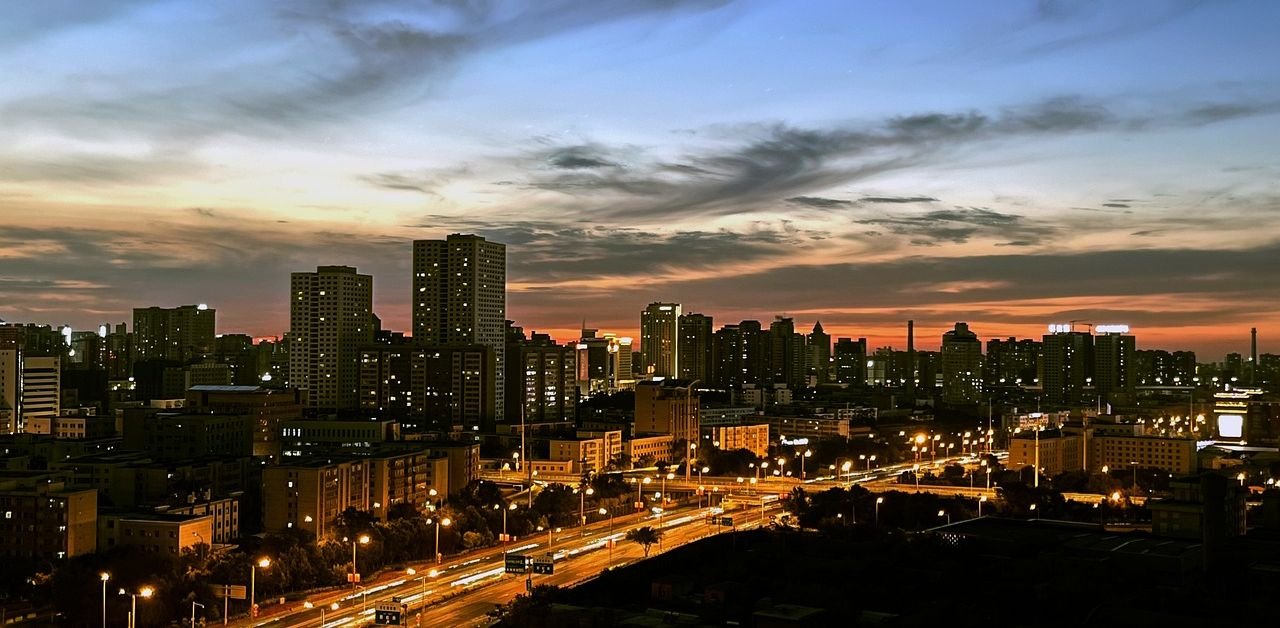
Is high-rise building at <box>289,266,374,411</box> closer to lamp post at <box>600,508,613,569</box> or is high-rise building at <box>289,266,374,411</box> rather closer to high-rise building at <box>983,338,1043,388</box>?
lamp post at <box>600,508,613,569</box>

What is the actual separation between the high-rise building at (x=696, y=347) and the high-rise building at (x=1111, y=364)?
79.5 feet

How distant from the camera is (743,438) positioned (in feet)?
144

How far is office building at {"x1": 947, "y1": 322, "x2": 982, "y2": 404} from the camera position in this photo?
82188 millimetres

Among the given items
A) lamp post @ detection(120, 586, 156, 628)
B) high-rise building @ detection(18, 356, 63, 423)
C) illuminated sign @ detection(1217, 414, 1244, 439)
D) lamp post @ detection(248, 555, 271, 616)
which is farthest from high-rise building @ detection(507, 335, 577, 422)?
lamp post @ detection(120, 586, 156, 628)

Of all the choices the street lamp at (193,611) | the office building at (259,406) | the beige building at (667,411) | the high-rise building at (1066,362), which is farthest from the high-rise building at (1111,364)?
the street lamp at (193,611)

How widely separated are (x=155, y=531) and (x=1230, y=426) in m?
45.2

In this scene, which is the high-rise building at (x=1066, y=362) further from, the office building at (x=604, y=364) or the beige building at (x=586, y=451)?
the beige building at (x=586, y=451)

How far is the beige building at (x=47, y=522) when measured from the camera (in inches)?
768

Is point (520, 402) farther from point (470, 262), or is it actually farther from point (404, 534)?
point (404, 534)

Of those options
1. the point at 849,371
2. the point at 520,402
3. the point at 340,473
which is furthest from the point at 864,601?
the point at 849,371

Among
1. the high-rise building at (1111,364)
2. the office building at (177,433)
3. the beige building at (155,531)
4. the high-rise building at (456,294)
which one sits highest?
the high-rise building at (456,294)

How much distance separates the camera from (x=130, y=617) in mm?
16375

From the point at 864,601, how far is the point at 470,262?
36.8 m

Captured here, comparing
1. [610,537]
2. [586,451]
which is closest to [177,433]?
[586,451]
